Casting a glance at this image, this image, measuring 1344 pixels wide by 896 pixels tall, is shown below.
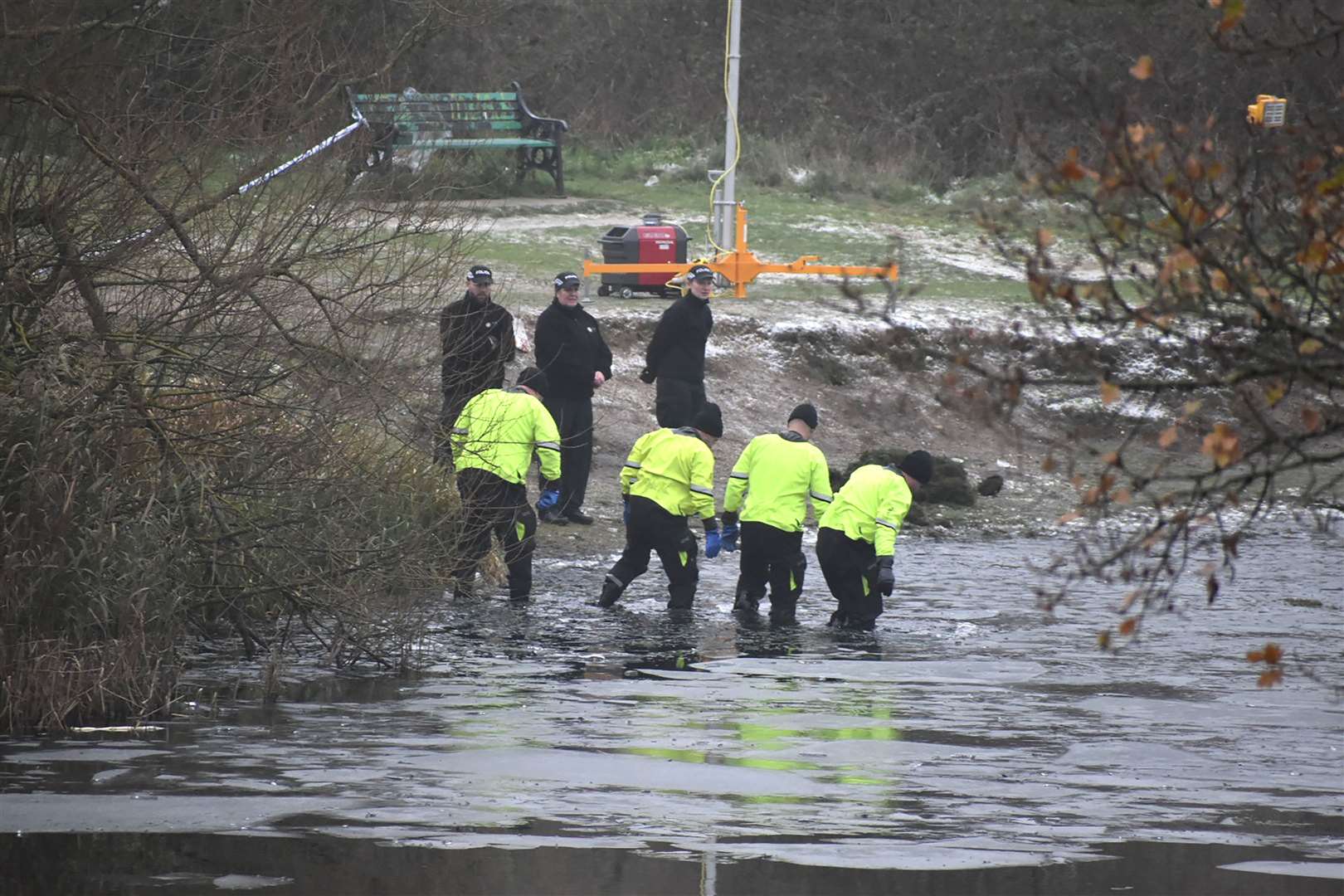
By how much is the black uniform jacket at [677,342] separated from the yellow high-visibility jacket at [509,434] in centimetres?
346

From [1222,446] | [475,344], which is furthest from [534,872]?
[475,344]

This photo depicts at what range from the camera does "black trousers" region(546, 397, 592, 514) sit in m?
16.6

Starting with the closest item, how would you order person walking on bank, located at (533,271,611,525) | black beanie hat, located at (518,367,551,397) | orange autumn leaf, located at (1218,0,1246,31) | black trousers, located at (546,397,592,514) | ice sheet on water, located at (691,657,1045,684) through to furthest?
orange autumn leaf, located at (1218,0,1246,31)
ice sheet on water, located at (691,657,1045,684)
black beanie hat, located at (518,367,551,397)
person walking on bank, located at (533,271,611,525)
black trousers, located at (546,397,592,514)

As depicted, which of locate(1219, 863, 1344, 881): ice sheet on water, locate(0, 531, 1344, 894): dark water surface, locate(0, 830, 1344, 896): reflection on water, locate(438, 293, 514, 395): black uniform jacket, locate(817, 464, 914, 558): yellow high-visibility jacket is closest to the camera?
locate(0, 830, 1344, 896): reflection on water

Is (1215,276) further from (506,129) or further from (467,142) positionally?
(506,129)

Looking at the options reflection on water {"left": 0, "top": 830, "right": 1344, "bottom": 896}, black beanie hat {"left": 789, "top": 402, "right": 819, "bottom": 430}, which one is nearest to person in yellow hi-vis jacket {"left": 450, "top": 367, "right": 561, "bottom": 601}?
black beanie hat {"left": 789, "top": 402, "right": 819, "bottom": 430}

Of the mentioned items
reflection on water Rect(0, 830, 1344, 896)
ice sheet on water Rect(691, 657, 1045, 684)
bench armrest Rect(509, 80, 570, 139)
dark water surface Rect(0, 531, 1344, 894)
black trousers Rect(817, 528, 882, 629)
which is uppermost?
bench armrest Rect(509, 80, 570, 139)

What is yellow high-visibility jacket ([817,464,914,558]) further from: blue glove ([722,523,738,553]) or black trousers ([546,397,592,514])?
black trousers ([546,397,592,514])

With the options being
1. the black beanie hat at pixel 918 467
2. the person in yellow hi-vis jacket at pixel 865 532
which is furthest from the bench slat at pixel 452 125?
the black beanie hat at pixel 918 467

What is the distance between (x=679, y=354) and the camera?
57.3ft

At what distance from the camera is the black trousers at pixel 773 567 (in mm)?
13555

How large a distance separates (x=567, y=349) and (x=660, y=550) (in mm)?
3337

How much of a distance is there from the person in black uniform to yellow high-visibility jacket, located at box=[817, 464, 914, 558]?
2770 mm

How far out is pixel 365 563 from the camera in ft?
37.0
